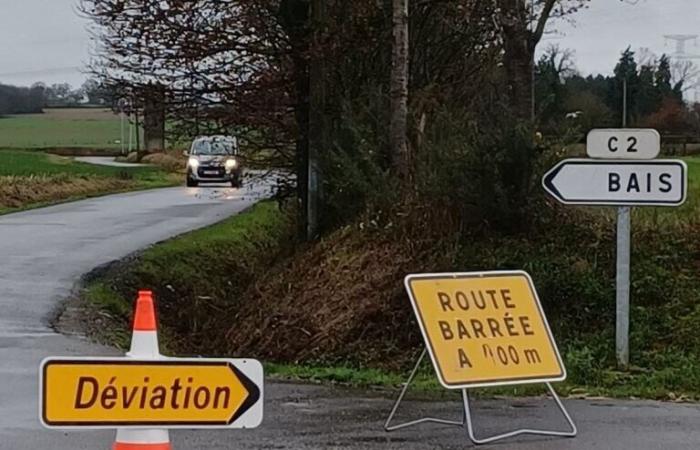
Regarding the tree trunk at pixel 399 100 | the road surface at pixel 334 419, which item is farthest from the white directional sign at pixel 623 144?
the tree trunk at pixel 399 100

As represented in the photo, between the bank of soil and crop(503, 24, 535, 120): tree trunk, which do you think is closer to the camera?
the bank of soil

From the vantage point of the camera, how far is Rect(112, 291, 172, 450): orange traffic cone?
17.4 feet

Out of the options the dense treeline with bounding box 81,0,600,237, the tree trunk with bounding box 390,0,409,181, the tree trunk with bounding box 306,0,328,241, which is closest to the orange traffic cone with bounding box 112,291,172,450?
the dense treeline with bounding box 81,0,600,237

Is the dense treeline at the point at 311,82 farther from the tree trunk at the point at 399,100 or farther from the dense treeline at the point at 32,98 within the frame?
the dense treeline at the point at 32,98

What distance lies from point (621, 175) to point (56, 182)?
105 feet

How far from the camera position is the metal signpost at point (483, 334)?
7840 mm

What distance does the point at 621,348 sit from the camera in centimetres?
1080

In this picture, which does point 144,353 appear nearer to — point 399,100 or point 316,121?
point 399,100

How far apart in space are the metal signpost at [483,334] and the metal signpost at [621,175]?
6.70 feet

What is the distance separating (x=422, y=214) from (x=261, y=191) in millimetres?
7477

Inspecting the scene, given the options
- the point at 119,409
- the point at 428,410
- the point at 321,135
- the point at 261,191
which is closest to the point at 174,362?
the point at 119,409

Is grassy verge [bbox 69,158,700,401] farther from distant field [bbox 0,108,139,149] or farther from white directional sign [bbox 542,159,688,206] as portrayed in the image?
distant field [bbox 0,108,139,149]

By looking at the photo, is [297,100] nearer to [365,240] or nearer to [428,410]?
[365,240]

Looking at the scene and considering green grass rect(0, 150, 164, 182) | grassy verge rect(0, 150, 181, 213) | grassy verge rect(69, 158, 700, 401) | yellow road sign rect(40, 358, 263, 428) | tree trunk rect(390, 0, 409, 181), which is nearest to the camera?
yellow road sign rect(40, 358, 263, 428)
